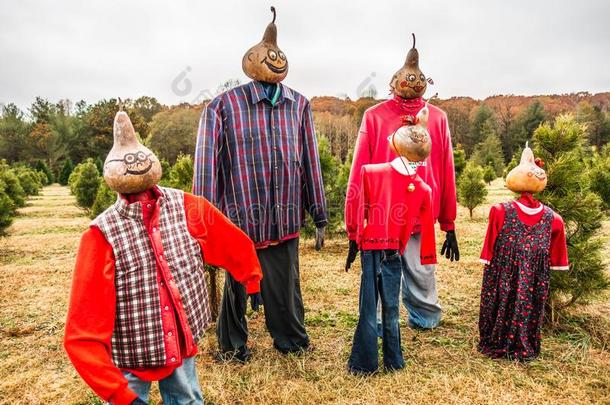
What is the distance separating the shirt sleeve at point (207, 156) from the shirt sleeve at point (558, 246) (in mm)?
2496

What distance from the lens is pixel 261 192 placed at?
304 centimetres

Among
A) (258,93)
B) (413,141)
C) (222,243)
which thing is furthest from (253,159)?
(413,141)

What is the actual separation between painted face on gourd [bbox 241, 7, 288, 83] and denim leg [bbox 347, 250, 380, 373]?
1370 millimetres

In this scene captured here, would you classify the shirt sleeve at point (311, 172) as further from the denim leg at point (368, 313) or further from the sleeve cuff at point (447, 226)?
the sleeve cuff at point (447, 226)

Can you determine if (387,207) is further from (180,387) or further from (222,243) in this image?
(180,387)

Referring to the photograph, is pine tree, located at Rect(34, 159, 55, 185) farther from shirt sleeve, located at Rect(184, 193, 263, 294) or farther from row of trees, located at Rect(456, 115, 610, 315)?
row of trees, located at Rect(456, 115, 610, 315)

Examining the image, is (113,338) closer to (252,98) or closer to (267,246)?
(267,246)

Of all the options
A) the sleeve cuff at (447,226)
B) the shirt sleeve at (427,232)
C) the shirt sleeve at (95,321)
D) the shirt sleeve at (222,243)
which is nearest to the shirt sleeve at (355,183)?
the shirt sleeve at (427,232)

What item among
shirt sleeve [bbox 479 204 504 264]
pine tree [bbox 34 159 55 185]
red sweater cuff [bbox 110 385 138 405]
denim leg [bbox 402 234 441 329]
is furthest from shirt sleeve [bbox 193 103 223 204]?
pine tree [bbox 34 159 55 185]

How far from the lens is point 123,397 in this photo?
1638 mm

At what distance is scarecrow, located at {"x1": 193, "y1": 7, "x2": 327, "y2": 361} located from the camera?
115 inches

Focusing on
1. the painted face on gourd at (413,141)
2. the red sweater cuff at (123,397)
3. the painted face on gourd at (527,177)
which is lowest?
the red sweater cuff at (123,397)

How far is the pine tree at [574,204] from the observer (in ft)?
11.9

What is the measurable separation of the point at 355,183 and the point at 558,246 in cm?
160
